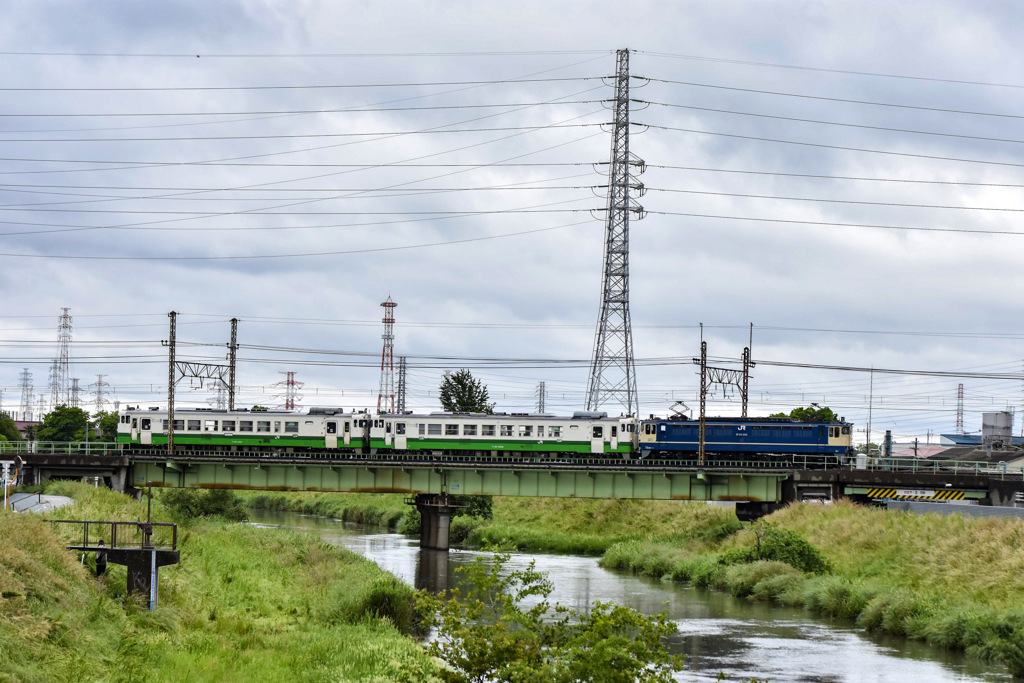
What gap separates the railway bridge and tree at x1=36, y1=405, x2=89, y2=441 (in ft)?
267

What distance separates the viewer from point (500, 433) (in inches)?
2761

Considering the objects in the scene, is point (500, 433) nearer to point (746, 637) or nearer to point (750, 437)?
point (750, 437)

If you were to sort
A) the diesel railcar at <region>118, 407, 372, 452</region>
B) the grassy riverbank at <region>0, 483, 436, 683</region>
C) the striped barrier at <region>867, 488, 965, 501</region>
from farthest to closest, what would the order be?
1. the diesel railcar at <region>118, 407, 372, 452</region>
2. the striped barrier at <region>867, 488, 965, 501</region>
3. the grassy riverbank at <region>0, 483, 436, 683</region>

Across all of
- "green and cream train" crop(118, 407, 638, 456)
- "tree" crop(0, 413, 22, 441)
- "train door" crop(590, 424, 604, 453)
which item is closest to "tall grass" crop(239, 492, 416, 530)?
"green and cream train" crop(118, 407, 638, 456)

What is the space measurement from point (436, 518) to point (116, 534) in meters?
30.8

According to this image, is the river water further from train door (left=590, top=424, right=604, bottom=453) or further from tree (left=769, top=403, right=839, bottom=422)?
tree (left=769, top=403, right=839, bottom=422)

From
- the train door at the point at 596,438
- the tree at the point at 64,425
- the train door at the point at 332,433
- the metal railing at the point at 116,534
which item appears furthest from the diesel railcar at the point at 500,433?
the tree at the point at 64,425

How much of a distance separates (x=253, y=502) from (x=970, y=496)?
260ft

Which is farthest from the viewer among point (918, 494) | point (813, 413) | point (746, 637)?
point (813, 413)

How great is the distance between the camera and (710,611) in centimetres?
4728

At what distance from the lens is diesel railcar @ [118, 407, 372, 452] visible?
71.2 metres

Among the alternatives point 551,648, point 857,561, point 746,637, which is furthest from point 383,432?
point 551,648

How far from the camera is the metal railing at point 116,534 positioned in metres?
32.9

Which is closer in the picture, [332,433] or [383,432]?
[332,433]
